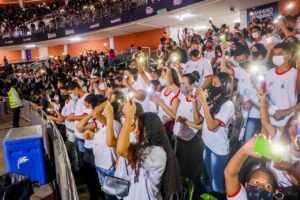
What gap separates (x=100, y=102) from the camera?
14.6 feet

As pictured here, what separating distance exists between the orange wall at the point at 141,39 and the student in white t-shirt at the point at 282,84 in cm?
A: 1956

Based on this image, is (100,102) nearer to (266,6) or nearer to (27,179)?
(27,179)

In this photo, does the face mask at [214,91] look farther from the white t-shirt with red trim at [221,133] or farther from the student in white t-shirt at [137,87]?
the student in white t-shirt at [137,87]

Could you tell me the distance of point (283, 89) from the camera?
14.9ft

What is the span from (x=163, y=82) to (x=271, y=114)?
6.60 feet

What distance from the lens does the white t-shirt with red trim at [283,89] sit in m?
4.50

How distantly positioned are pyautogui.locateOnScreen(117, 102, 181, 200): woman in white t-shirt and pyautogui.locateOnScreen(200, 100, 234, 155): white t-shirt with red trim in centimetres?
123

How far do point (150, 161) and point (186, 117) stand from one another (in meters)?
1.94

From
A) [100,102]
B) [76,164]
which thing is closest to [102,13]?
[76,164]

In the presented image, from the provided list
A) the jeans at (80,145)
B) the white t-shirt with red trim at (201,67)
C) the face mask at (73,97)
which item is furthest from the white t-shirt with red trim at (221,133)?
the face mask at (73,97)

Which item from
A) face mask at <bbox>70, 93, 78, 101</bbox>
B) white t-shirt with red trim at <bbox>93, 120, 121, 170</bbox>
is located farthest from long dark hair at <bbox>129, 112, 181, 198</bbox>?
face mask at <bbox>70, 93, 78, 101</bbox>

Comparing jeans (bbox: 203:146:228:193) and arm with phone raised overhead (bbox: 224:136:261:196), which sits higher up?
arm with phone raised overhead (bbox: 224:136:261:196)

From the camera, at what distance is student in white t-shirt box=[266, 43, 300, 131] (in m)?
4.50

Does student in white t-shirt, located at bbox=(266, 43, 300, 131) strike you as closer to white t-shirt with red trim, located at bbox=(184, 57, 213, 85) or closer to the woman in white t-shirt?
white t-shirt with red trim, located at bbox=(184, 57, 213, 85)
